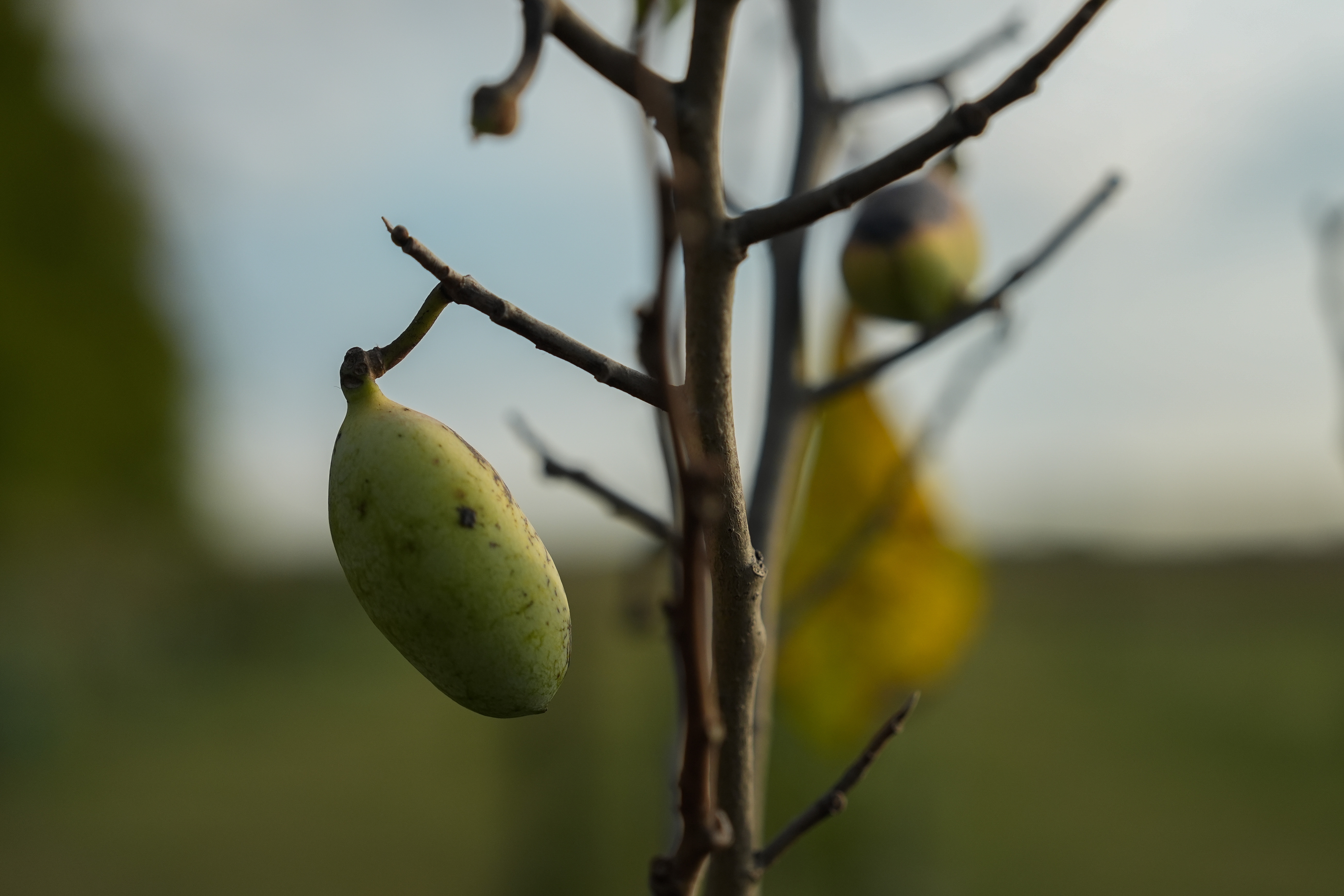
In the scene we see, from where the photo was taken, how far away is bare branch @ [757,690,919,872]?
69 centimetres

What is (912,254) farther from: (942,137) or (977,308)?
(942,137)

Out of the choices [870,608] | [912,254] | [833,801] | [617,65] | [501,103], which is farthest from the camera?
[870,608]

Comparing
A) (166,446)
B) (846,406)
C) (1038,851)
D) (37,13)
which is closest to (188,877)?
(1038,851)

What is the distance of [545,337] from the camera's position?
1.69ft

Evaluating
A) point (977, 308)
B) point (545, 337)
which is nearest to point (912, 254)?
point (977, 308)

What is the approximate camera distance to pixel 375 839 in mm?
7383

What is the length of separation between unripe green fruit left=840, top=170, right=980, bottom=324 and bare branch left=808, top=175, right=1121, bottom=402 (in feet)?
0.44

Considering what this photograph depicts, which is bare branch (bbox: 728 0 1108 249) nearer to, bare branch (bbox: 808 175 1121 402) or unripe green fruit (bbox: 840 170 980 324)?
bare branch (bbox: 808 175 1121 402)

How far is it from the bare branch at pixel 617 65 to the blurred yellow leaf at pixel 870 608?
111 centimetres

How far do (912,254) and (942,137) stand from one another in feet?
2.31

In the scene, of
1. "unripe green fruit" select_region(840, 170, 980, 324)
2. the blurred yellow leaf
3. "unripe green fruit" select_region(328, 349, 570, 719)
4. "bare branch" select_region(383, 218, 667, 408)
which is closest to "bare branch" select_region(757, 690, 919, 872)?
"unripe green fruit" select_region(328, 349, 570, 719)

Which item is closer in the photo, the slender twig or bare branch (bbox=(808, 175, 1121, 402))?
the slender twig

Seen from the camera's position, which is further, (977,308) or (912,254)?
(912,254)

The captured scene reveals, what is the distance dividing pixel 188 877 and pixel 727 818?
7091 millimetres
